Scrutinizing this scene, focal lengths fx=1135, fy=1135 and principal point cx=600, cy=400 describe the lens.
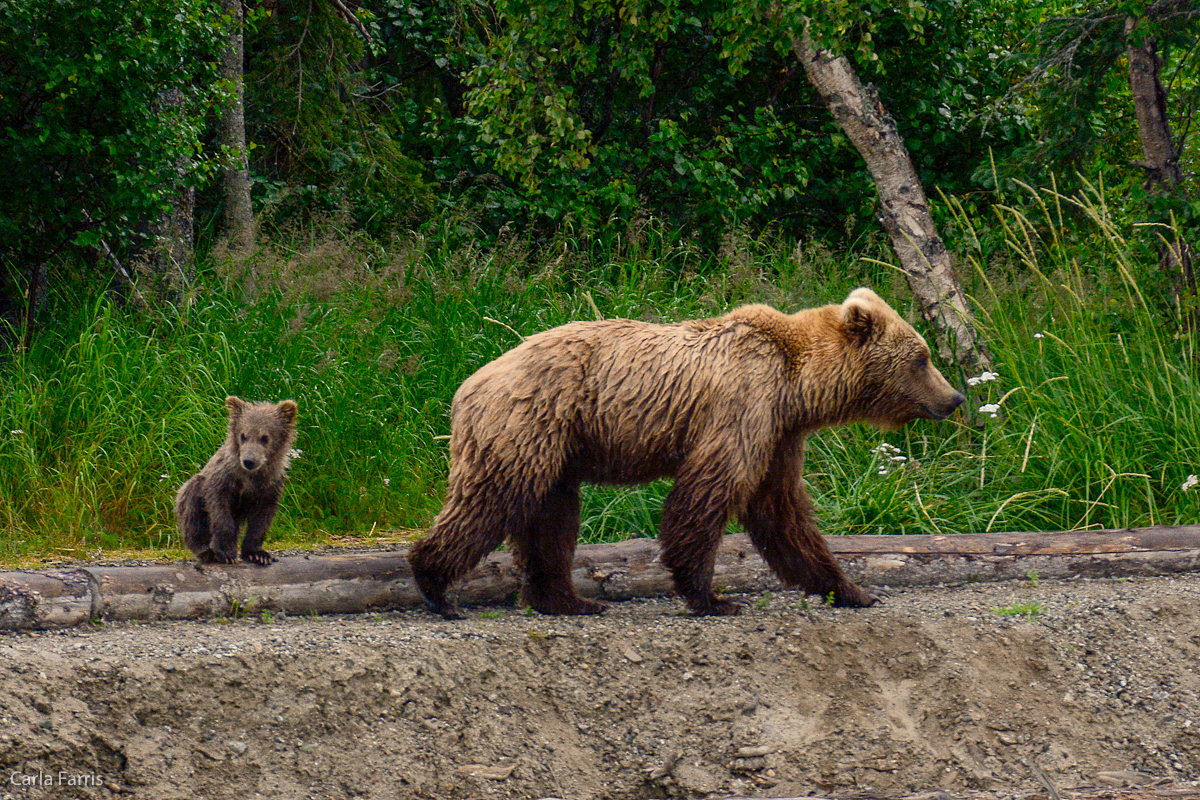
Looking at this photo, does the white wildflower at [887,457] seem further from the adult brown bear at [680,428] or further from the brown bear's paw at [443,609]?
the brown bear's paw at [443,609]

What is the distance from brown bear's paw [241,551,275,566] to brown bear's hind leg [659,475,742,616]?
1684mm

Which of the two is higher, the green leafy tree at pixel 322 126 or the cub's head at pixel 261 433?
the green leafy tree at pixel 322 126

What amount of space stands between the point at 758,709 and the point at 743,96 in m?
9.05

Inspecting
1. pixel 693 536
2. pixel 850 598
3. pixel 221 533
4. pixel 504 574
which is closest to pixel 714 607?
pixel 693 536

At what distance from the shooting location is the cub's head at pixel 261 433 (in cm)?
490

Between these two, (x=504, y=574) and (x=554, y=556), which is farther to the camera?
(x=504, y=574)

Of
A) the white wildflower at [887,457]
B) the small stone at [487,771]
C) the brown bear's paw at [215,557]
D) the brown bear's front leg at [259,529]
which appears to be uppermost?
the white wildflower at [887,457]

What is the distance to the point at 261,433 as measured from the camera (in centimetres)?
504

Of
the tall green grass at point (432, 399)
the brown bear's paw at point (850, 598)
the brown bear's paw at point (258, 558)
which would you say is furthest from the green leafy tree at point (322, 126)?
the brown bear's paw at point (850, 598)

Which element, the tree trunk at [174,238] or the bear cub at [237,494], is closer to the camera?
the bear cub at [237,494]

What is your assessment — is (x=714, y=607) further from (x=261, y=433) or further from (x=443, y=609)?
(x=261, y=433)

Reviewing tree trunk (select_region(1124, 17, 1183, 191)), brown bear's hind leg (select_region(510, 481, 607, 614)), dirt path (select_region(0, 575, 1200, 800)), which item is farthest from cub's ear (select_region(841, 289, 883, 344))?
tree trunk (select_region(1124, 17, 1183, 191))

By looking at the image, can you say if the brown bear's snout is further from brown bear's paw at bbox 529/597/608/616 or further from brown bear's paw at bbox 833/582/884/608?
brown bear's paw at bbox 529/597/608/616

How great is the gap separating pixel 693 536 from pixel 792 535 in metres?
0.51
